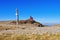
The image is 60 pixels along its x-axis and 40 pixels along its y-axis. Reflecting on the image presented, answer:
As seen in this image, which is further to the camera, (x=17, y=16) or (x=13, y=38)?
(x=17, y=16)

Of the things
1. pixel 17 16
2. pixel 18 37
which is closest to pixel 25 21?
pixel 17 16

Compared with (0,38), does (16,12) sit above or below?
above

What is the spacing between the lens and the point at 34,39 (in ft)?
50.4

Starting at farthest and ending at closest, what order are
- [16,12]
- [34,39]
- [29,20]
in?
1. [29,20]
2. [16,12]
3. [34,39]

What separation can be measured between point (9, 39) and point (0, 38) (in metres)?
0.82

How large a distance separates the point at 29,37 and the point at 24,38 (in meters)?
0.49

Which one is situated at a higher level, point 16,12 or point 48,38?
point 16,12

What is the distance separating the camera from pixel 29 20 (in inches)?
1357

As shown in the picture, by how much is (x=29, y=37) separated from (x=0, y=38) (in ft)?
8.11

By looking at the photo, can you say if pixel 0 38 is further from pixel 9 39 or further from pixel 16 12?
pixel 16 12

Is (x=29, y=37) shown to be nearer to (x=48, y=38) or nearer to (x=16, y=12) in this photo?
(x=48, y=38)

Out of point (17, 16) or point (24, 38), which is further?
point (17, 16)

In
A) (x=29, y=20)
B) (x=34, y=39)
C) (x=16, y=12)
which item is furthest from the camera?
(x=29, y=20)

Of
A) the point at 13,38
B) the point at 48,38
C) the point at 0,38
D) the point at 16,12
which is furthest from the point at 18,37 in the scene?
the point at 16,12
